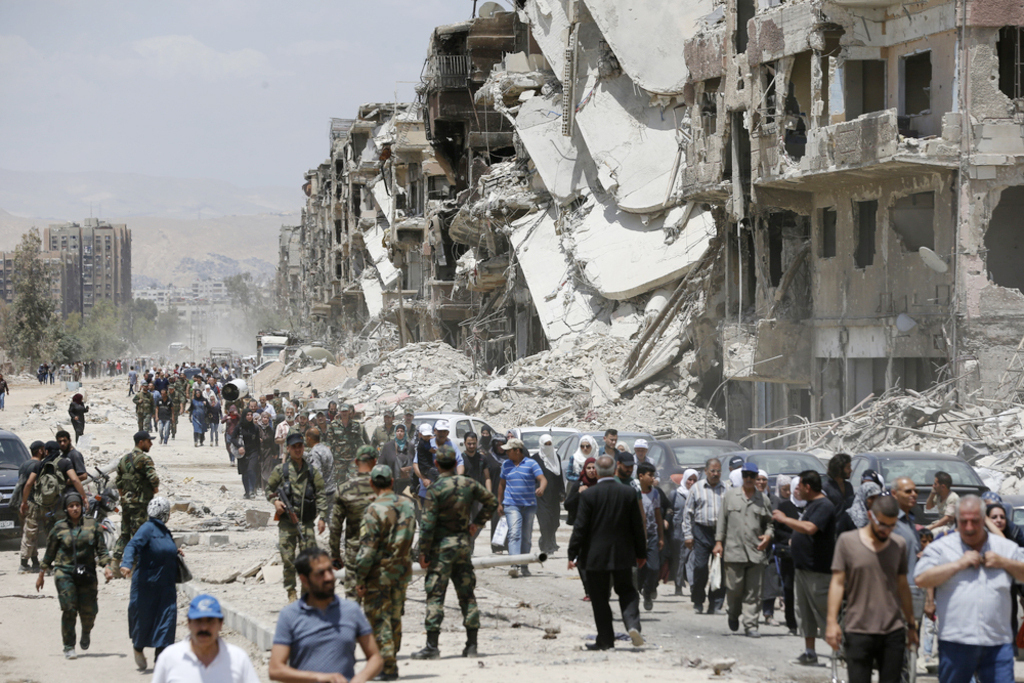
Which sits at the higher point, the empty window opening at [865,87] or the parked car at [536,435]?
the empty window opening at [865,87]

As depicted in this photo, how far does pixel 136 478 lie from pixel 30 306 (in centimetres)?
8438

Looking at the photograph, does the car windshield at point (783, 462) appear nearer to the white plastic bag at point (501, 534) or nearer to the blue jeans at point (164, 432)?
the white plastic bag at point (501, 534)

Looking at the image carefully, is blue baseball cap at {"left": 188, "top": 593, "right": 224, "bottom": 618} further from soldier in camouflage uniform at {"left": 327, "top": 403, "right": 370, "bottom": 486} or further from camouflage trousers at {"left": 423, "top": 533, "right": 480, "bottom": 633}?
soldier in camouflage uniform at {"left": 327, "top": 403, "right": 370, "bottom": 486}

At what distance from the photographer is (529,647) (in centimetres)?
1000

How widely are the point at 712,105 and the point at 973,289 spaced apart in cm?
791

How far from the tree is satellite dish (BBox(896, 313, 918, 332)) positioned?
79.7 meters

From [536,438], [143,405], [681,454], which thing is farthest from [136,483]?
[143,405]

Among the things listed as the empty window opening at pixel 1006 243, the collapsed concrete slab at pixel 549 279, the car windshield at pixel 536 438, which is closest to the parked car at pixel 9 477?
the car windshield at pixel 536 438

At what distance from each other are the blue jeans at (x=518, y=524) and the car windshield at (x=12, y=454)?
8.10 meters

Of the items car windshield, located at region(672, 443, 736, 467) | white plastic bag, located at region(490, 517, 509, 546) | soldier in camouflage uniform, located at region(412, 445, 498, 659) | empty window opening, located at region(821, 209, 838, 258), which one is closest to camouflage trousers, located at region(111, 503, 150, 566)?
soldier in camouflage uniform, located at region(412, 445, 498, 659)

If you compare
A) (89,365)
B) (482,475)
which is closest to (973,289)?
(482,475)

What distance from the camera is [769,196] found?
81.1 ft

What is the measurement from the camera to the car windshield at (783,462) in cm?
1477

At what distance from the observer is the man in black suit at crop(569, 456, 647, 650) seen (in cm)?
951
